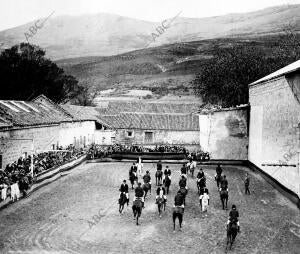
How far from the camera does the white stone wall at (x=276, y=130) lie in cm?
2205

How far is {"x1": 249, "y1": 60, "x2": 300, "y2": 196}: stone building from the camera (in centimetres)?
2186

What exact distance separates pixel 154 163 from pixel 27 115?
503 inches

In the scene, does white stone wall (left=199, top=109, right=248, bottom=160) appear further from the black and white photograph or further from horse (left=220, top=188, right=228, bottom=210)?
horse (left=220, top=188, right=228, bottom=210)

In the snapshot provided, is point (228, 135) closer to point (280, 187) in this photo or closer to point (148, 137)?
point (280, 187)

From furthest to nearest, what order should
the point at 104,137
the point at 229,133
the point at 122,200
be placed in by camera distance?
the point at 104,137, the point at 229,133, the point at 122,200

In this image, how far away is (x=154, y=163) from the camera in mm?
37906

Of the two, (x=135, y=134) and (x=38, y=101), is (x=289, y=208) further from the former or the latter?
(x=135, y=134)

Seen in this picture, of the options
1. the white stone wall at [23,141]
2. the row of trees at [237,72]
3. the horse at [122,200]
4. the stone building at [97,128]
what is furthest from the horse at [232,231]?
the row of trees at [237,72]

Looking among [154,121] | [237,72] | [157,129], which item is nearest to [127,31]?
[237,72]

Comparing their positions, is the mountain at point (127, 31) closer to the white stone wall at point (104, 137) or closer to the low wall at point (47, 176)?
the white stone wall at point (104, 137)

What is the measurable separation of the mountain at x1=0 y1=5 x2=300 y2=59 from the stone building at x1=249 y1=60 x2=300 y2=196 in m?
92.0

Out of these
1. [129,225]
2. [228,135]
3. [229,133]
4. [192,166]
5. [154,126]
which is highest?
[154,126]

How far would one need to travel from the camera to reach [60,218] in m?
18.3

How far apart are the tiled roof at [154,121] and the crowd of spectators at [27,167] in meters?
18.5
